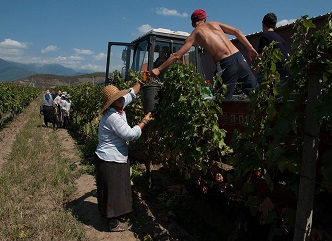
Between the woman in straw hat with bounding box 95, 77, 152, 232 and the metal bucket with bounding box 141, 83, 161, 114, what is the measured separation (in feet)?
0.49

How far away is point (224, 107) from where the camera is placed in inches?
125

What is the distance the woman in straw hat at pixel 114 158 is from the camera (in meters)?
3.65

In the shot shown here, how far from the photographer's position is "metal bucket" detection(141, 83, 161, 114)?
3.78 meters

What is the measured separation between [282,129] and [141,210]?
291 cm

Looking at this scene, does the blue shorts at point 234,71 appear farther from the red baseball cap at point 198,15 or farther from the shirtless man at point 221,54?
the red baseball cap at point 198,15

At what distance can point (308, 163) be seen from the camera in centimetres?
189

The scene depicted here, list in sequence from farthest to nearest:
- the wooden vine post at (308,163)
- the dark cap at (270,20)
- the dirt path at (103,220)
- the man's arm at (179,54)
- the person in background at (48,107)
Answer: the person in background at (48,107)
the dark cap at (270,20)
the dirt path at (103,220)
the man's arm at (179,54)
the wooden vine post at (308,163)

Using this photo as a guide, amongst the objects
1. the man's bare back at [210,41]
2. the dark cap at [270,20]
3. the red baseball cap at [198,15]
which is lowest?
the man's bare back at [210,41]

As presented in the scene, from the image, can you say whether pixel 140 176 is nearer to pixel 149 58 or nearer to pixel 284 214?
pixel 149 58

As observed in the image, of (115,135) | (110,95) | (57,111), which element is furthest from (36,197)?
(57,111)

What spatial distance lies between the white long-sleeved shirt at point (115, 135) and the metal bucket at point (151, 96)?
16 centimetres

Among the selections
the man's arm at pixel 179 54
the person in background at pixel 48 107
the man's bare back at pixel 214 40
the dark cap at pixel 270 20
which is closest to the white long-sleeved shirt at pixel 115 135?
the man's arm at pixel 179 54

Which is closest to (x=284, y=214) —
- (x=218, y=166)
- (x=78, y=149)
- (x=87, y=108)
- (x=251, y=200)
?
(x=251, y=200)

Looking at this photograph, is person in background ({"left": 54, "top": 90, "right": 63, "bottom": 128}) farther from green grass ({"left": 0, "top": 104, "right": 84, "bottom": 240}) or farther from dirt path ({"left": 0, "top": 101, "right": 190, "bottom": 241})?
dirt path ({"left": 0, "top": 101, "right": 190, "bottom": 241})
